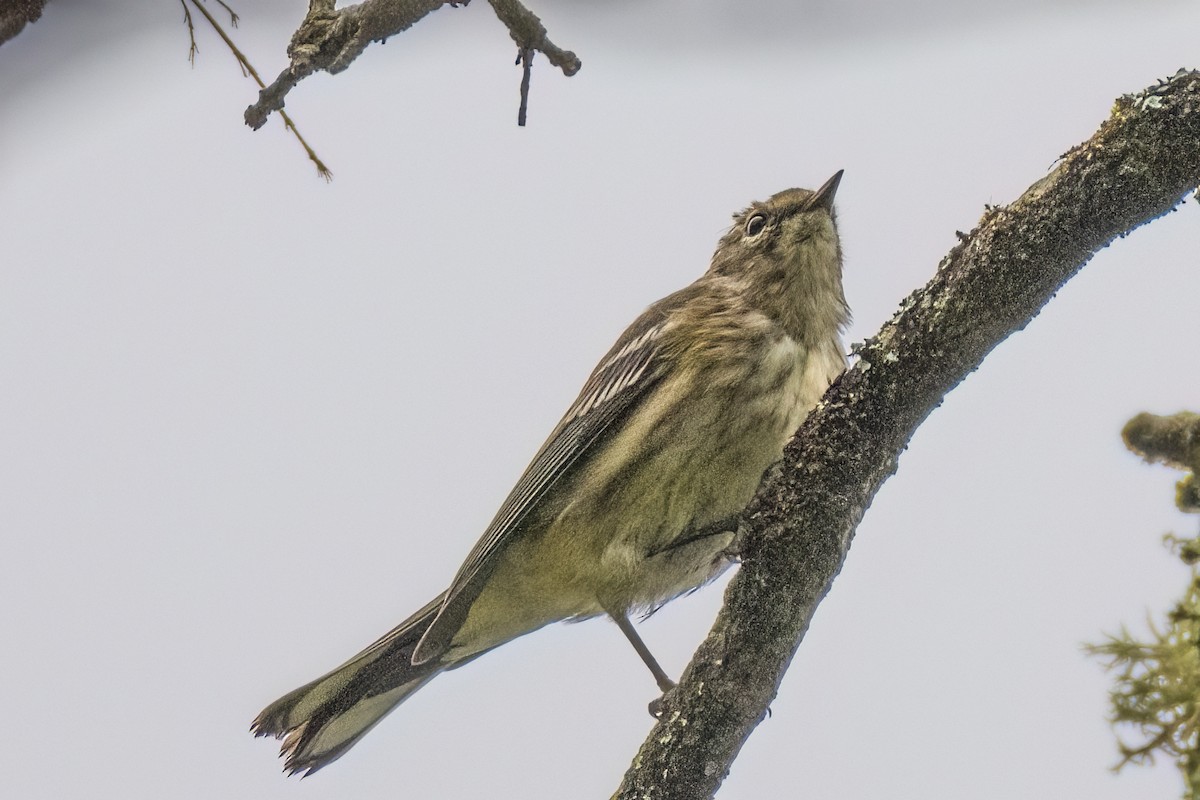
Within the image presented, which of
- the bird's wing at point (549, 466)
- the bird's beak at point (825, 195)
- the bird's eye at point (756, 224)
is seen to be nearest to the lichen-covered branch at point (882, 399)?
the bird's wing at point (549, 466)

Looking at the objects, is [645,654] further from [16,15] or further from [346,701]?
[16,15]

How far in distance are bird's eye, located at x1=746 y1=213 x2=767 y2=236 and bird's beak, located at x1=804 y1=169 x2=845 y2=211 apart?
0.25 metres

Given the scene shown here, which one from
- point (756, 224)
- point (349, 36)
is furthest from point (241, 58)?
point (756, 224)

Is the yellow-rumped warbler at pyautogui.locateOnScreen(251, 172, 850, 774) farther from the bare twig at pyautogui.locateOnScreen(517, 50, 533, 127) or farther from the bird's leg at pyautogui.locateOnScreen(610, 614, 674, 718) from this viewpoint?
the bare twig at pyautogui.locateOnScreen(517, 50, 533, 127)

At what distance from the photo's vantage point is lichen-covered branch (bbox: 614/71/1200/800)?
3.18 meters

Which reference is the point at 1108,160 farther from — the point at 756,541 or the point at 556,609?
the point at 556,609

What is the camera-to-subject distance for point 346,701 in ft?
16.3

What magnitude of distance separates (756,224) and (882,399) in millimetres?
2500

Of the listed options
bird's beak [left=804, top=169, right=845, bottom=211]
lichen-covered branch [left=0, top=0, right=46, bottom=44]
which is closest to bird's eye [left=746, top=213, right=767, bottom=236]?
bird's beak [left=804, top=169, right=845, bottom=211]

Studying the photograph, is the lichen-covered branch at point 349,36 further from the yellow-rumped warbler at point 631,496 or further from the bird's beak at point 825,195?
the bird's beak at point 825,195

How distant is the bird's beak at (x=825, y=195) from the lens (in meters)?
5.47

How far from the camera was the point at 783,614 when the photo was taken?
3.62 metres

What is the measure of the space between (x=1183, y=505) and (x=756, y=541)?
120cm

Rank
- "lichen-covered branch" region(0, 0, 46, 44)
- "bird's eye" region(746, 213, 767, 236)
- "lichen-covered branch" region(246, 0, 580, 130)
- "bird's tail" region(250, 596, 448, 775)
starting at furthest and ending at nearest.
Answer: "bird's eye" region(746, 213, 767, 236) < "bird's tail" region(250, 596, 448, 775) < "lichen-covered branch" region(246, 0, 580, 130) < "lichen-covered branch" region(0, 0, 46, 44)
